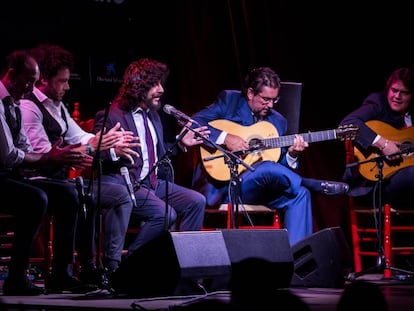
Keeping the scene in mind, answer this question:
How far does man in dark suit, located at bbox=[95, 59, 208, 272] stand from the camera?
4.91m

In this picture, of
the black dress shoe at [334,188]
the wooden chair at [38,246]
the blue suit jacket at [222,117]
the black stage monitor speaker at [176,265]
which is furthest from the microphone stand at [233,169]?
the wooden chair at [38,246]

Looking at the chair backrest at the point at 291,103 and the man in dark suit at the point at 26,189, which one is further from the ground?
the chair backrest at the point at 291,103

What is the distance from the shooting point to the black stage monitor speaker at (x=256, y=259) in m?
3.89

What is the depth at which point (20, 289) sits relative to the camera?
3922mm

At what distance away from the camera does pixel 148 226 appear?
4922mm

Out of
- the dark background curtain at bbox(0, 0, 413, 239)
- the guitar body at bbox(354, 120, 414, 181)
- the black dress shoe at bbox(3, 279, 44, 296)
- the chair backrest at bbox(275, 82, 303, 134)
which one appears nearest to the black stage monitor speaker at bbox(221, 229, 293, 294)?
the black dress shoe at bbox(3, 279, 44, 296)

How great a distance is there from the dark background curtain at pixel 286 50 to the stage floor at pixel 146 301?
94.5 inches

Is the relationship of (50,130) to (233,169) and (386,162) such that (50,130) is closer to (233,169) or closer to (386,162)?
(233,169)

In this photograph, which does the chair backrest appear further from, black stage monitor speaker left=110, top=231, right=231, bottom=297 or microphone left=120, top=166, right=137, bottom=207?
black stage monitor speaker left=110, top=231, right=231, bottom=297

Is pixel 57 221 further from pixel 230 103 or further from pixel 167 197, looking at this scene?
pixel 230 103

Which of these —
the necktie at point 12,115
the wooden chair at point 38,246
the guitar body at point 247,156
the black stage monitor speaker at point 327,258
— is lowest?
the wooden chair at point 38,246

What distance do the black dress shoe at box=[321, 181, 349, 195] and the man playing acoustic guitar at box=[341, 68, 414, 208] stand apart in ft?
0.52

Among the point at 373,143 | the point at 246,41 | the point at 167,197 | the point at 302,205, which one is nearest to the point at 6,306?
the point at 167,197

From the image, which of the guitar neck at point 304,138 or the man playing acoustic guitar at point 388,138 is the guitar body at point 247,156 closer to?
the guitar neck at point 304,138
